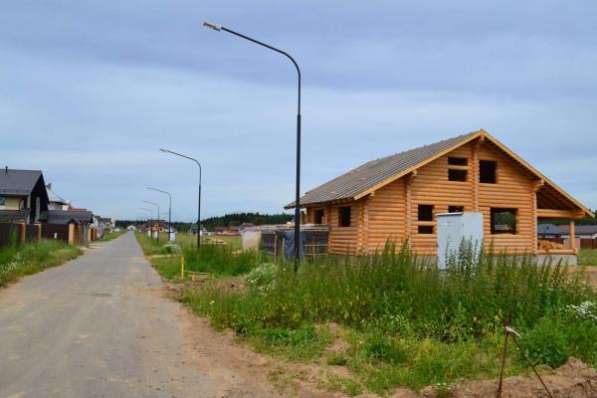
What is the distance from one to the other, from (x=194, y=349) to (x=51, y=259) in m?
20.4

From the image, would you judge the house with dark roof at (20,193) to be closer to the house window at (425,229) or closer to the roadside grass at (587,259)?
the house window at (425,229)

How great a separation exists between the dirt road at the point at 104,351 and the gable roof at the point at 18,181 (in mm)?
33361

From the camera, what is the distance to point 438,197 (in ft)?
75.8

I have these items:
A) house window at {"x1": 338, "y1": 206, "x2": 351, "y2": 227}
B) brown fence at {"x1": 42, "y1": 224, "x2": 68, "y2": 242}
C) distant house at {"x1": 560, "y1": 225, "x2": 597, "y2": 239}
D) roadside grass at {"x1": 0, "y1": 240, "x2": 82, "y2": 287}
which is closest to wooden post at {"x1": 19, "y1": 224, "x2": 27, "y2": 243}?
roadside grass at {"x1": 0, "y1": 240, "x2": 82, "y2": 287}

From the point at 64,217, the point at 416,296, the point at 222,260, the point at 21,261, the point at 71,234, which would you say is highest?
the point at 64,217

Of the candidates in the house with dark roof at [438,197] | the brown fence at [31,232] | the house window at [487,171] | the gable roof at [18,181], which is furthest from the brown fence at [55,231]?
the house window at [487,171]

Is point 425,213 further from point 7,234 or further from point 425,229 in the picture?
point 7,234

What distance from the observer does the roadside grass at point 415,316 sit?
6.78 meters

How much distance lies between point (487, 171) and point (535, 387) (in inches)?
813

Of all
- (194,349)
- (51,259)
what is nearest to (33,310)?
(194,349)

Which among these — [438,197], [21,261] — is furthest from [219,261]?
[438,197]

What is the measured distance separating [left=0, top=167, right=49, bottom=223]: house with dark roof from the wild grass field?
37525mm

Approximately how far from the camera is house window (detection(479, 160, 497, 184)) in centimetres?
2458

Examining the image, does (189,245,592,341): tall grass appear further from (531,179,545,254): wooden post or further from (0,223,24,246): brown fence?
(531,179,545,254): wooden post
